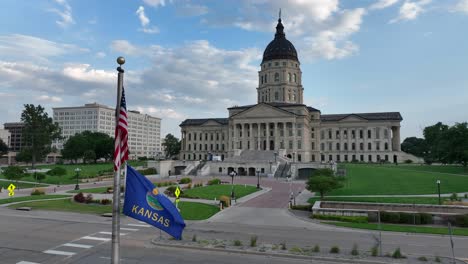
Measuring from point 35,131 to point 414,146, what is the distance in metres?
150

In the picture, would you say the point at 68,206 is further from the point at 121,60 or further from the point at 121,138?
the point at 121,60

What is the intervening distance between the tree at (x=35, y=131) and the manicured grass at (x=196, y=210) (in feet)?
215

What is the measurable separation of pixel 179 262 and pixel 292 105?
92052 millimetres

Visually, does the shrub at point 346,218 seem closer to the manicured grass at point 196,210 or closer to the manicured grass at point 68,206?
the manicured grass at point 196,210

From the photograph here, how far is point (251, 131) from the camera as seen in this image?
343 feet

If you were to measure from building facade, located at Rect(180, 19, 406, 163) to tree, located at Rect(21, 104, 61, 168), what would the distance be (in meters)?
49.0

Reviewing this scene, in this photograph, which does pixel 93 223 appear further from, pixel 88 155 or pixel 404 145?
pixel 404 145

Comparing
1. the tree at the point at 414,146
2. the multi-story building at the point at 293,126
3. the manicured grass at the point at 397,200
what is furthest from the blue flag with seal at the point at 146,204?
the tree at the point at 414,146

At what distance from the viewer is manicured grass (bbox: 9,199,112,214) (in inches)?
1102

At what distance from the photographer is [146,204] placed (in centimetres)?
986

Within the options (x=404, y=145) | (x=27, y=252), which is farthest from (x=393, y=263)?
(x=404, y=145)

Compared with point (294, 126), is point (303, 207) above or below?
below

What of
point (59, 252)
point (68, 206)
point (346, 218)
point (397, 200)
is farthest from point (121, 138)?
point (397, 200)

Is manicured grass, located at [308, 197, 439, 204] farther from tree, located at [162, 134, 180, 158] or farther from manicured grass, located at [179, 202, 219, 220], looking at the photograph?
tree, located at [162, 134, 180, 158]
